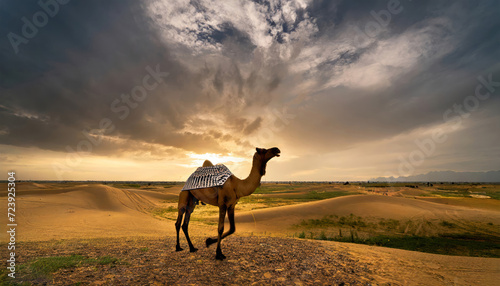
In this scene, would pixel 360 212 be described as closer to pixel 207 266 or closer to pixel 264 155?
pixel 264 155

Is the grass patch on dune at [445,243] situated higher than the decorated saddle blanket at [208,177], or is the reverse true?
the decorated saddle blanket at [208,177]

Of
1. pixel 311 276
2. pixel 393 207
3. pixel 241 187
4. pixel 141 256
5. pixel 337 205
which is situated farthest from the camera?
pixel 337 205

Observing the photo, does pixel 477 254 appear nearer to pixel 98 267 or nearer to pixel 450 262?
pixel 450 262

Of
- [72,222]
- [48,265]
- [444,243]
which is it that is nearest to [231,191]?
[48,265]

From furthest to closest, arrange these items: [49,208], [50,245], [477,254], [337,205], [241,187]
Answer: [337,205]
[49,208]
[477,254]
[50,245]
[241,187]

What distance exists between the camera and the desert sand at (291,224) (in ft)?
22.4

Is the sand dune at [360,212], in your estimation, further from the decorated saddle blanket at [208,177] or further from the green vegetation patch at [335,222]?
the decorated saddle blanket at [208,177]

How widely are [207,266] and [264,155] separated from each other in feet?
12.4

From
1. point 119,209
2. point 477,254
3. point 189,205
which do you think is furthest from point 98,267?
point 119,209

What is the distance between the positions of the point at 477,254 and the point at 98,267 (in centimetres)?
1762

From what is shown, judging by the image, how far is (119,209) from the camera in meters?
24.3

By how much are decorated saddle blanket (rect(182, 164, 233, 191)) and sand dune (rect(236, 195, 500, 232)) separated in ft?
38.6

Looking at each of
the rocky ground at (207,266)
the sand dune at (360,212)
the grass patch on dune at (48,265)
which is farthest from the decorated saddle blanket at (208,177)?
the sand dune at (360,212)

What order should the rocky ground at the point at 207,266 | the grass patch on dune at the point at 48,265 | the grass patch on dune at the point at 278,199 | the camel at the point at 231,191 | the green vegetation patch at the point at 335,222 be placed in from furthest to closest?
the grass patch on dune at the point at 278,199, the green vegetation patch at the point at 335,222, the camel at the point at 231,191, the rocky ground at the point at 207,266, the grass patch on dune at the point at 48,265
